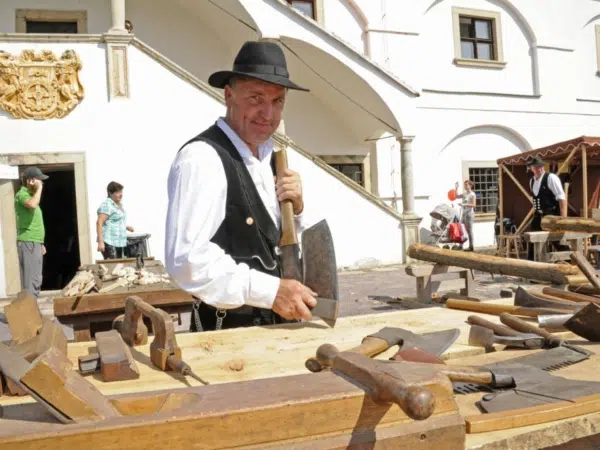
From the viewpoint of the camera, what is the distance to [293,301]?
6.17 feet

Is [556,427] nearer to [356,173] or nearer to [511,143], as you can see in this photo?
[356,173]

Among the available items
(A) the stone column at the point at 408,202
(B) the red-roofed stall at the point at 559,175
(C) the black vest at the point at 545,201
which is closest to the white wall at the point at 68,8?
(A) the stone column at the point at 408,202

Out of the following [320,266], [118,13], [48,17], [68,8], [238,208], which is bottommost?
[320,266]

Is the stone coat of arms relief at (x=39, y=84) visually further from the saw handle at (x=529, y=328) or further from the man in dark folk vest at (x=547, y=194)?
the saw handle at (x=529, y=328)

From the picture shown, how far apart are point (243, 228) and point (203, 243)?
13.4 inches

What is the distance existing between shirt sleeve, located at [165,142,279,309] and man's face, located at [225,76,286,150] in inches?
10.8

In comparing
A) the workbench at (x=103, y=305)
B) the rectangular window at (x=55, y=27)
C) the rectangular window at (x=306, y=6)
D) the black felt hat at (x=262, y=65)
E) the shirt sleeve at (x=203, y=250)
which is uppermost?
the rectangular window at (x=306, y=6)

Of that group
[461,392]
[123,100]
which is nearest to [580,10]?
[123,100]

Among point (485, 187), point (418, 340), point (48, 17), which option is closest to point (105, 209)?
point (48, 17)

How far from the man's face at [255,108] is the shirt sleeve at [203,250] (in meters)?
0.27

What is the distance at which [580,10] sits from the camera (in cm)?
1678

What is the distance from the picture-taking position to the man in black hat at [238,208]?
1847 mm

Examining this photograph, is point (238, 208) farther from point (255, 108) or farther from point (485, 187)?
point (485, 187)

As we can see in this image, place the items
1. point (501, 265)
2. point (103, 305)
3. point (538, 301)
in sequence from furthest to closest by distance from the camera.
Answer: point (501, 265)
point (103, 305)
point (538, 301)
